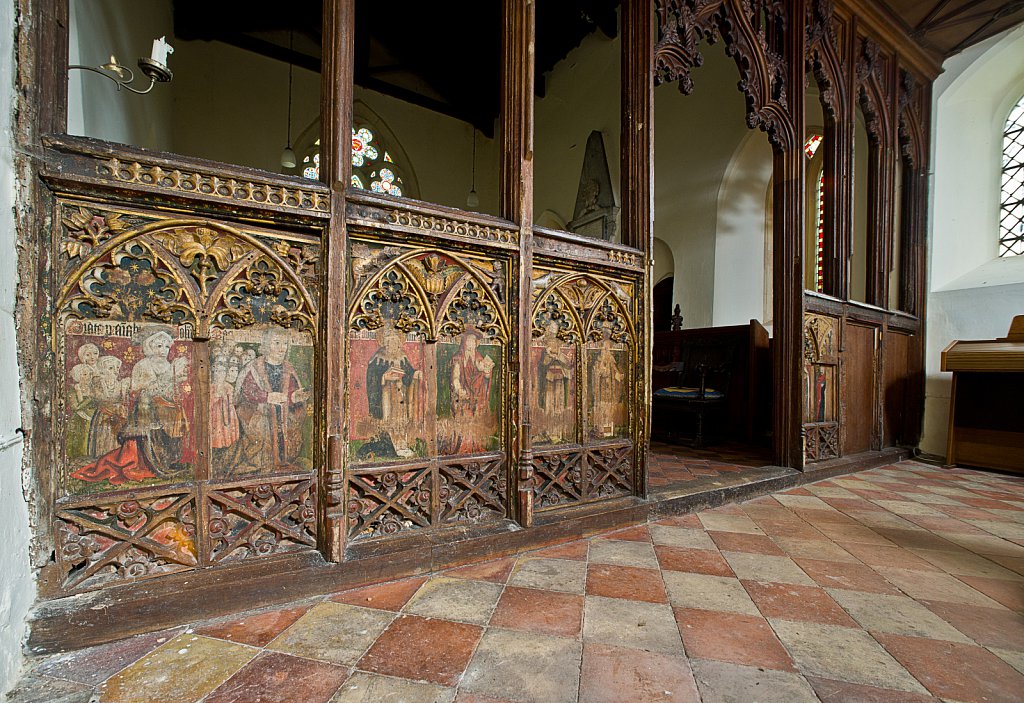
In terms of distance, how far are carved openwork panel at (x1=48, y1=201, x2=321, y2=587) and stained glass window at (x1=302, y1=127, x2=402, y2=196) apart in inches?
372

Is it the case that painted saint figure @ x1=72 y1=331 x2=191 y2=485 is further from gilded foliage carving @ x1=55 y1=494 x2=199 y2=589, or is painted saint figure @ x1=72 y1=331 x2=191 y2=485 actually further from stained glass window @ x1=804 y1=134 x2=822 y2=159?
stained glass window @ x1=804 y1=134 x2=822 y2=159

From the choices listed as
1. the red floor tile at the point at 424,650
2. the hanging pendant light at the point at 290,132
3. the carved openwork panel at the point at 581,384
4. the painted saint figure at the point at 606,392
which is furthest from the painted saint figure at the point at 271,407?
the hanging pendant light at the point at 290,132

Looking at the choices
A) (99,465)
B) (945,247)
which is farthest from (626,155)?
(945,247)

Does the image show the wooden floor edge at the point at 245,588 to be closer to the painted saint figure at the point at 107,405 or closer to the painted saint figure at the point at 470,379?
the painted saint figure at the point at 107,405

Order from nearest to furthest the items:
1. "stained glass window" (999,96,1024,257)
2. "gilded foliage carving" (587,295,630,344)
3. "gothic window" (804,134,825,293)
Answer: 1. "gilded foliage carving" (587,295,630,344)
2. "stained glass window" (999,96,1024,257)
3. "gothic window" (804,134,825,293)

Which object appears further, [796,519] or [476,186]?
[476,186]

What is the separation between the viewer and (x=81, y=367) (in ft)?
4.77

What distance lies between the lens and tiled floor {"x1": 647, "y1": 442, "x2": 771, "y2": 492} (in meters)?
3.29

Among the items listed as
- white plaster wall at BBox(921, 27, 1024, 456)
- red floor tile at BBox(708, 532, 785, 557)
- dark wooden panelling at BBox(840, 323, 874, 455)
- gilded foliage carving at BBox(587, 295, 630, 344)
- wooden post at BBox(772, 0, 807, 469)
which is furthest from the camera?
white plaster wall at BBox(921, 27, 1024, 456)

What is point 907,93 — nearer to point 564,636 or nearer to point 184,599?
point 564,636

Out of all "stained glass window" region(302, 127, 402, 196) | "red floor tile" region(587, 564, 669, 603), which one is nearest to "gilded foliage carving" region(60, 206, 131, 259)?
"red floor tile" region(587, 564, 669, 603)

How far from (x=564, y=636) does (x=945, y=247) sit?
21.3ft

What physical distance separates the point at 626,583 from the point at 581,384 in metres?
1.00

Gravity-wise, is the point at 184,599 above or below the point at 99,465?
below
